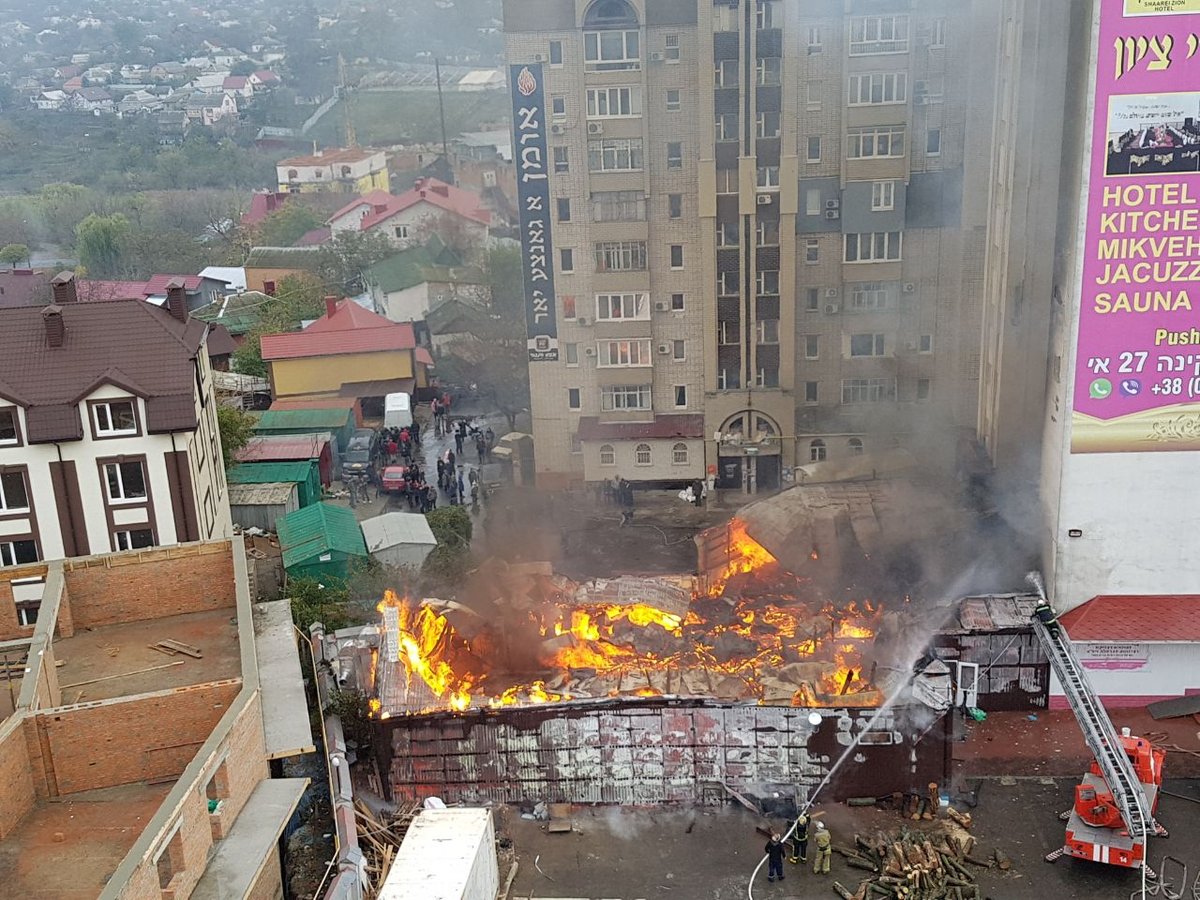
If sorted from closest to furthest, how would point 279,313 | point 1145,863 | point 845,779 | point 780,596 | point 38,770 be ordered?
point 38,770, point 1145,863, point 845,779, point 780,596, point 279,313

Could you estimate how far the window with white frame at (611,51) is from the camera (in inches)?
1367

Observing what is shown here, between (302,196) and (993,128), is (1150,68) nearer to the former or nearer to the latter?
(993,128)

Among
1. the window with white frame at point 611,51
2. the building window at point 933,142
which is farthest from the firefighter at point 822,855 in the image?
the window with white frame at point 611,51

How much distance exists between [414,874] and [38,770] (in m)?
5.34

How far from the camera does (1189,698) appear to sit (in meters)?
25.0

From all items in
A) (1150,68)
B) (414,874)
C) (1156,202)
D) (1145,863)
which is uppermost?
(1150,68)

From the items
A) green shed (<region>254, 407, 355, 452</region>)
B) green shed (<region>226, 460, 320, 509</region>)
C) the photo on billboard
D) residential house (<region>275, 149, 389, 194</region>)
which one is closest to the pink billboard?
the photo on billboard

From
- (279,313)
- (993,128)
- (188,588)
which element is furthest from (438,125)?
(188,588)

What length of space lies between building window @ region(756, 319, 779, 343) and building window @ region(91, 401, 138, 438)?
1830 centimetres

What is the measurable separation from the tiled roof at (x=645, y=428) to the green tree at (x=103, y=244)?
4639 centimetres

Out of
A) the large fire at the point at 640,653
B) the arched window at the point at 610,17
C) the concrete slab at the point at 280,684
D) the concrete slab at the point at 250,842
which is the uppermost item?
the arched window at the point at 610,17

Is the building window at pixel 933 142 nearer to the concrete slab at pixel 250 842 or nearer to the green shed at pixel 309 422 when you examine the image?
the green shed at pixel 309 422

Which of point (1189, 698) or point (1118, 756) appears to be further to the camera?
point (1189, 698)

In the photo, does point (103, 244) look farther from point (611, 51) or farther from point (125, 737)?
point (125, 737)
